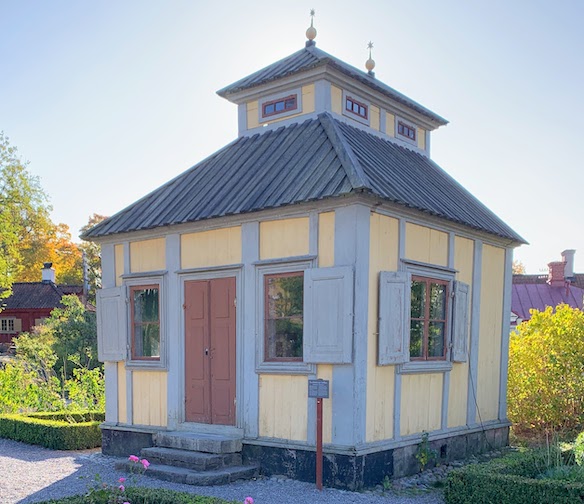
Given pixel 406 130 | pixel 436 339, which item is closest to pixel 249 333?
pixel 436 339

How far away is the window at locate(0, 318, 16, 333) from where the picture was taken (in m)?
41.9

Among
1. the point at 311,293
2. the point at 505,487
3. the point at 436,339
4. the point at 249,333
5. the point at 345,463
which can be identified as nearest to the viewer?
the point at 505,487

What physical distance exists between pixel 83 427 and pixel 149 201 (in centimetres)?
395

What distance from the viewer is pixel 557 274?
2834cm

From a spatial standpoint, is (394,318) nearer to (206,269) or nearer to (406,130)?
(206,269)

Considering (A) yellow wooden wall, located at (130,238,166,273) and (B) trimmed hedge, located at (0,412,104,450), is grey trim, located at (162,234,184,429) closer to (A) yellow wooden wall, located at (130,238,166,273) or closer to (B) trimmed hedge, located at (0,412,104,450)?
(A) yellow wooden wall, located at (130,238,166,273)

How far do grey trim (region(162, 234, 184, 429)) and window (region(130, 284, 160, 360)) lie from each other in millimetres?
302

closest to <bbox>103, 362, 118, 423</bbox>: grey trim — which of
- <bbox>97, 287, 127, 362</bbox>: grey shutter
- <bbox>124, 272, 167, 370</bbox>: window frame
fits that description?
<bbox>97, 287, 127, 362</bbox>: grey shutter

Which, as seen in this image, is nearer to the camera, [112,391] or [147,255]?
[147,255]

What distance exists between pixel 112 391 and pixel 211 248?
10.2 feet

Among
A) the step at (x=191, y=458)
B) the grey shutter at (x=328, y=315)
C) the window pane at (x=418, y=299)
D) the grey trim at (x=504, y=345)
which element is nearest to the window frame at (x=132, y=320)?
the step at (x=191, y=458)

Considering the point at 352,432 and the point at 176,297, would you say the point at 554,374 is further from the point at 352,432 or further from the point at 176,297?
the point at 176,297

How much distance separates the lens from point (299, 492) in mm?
7258

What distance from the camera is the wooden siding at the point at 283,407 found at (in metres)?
7.81
